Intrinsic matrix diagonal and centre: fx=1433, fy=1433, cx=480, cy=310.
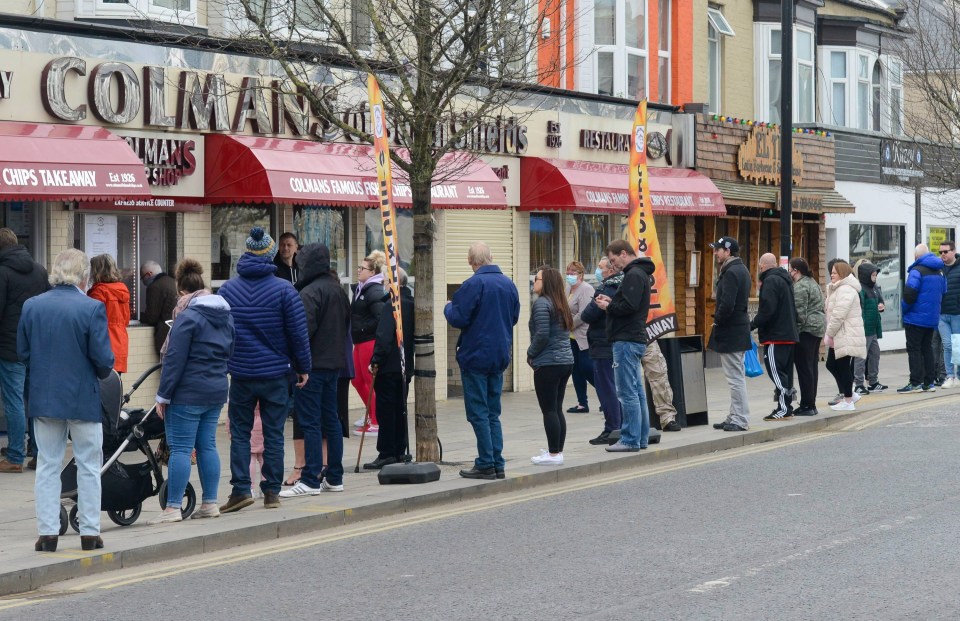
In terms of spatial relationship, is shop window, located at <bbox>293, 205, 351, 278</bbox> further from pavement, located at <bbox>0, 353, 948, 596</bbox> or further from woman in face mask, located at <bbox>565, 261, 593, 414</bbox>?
woman in face mask, located at <bbox>565, 261, 593, 414</bbox>

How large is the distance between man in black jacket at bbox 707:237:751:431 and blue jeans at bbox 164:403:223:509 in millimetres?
6848

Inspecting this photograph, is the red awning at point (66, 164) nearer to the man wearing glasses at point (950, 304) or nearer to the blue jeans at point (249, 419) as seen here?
the blue jeans at point (249, 419)

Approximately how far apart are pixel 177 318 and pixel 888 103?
83.2ft

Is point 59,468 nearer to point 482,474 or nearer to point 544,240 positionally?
point 482,474

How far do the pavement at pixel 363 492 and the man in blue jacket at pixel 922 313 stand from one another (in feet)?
3.85

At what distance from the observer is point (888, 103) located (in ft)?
105

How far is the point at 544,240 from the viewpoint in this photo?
21.8m

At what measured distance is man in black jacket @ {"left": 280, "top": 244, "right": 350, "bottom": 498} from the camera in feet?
35.2

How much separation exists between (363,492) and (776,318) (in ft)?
21.6

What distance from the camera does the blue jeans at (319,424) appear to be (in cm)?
1071

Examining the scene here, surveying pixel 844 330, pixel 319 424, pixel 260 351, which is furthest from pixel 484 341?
pixel 844 330

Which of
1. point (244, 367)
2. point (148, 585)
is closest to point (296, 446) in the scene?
point (244, 367)

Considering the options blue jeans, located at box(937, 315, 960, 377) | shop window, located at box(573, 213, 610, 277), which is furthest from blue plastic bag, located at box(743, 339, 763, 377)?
shop window, located at box(573, 213, 610, 277)

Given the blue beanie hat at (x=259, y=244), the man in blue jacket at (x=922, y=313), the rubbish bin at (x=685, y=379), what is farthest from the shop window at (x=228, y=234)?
the man in blue jacket at (x=922, y=313)
